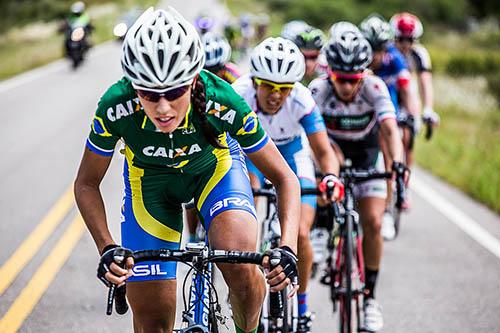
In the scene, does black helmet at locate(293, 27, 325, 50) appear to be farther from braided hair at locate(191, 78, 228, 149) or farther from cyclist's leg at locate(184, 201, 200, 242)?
braided hair at locate(191, 78, 228, 149)

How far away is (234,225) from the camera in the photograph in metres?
3.92

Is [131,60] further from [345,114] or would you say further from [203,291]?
[345,114]

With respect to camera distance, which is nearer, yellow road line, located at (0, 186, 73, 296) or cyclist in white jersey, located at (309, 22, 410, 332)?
cyclist in white jersey, located at (309, 22, 410, 332)

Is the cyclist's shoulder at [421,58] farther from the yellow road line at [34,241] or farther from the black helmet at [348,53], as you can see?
the yellow road line at [34,241]

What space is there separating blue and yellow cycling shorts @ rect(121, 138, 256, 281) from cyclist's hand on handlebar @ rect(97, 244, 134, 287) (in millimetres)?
864

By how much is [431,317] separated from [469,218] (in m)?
3.34

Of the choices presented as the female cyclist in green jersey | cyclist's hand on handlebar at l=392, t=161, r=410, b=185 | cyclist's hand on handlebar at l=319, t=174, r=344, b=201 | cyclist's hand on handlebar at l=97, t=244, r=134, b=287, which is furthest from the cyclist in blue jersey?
cyclist's hand on handlebar at l=97, t=244, r=134, b=287

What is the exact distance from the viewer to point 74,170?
11.1m

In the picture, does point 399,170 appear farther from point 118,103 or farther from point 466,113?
point 466,113

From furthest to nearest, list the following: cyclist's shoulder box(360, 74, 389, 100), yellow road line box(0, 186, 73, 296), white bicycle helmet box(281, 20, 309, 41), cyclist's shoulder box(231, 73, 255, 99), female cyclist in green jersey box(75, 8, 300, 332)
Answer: white bicycle helmet box(281, 20, 309, 41) < yellow road line box(0, 186, 73, 296) < cyclist's shoulder box(360, 74, 389, 100) < cyclist's shoulder box(231, 73, 255, 99) < female cyclist in green jersey box(75, 8, 300, 332)

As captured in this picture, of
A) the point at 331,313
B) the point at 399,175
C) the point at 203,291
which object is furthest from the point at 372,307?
the point at 203,291

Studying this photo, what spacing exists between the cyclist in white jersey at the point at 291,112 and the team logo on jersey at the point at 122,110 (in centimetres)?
150

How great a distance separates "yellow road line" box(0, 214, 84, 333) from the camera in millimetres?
5668

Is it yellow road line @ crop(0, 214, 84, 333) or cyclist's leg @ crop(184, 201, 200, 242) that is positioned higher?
cyclist's leg @ crop(184, 201, 200, 242)
